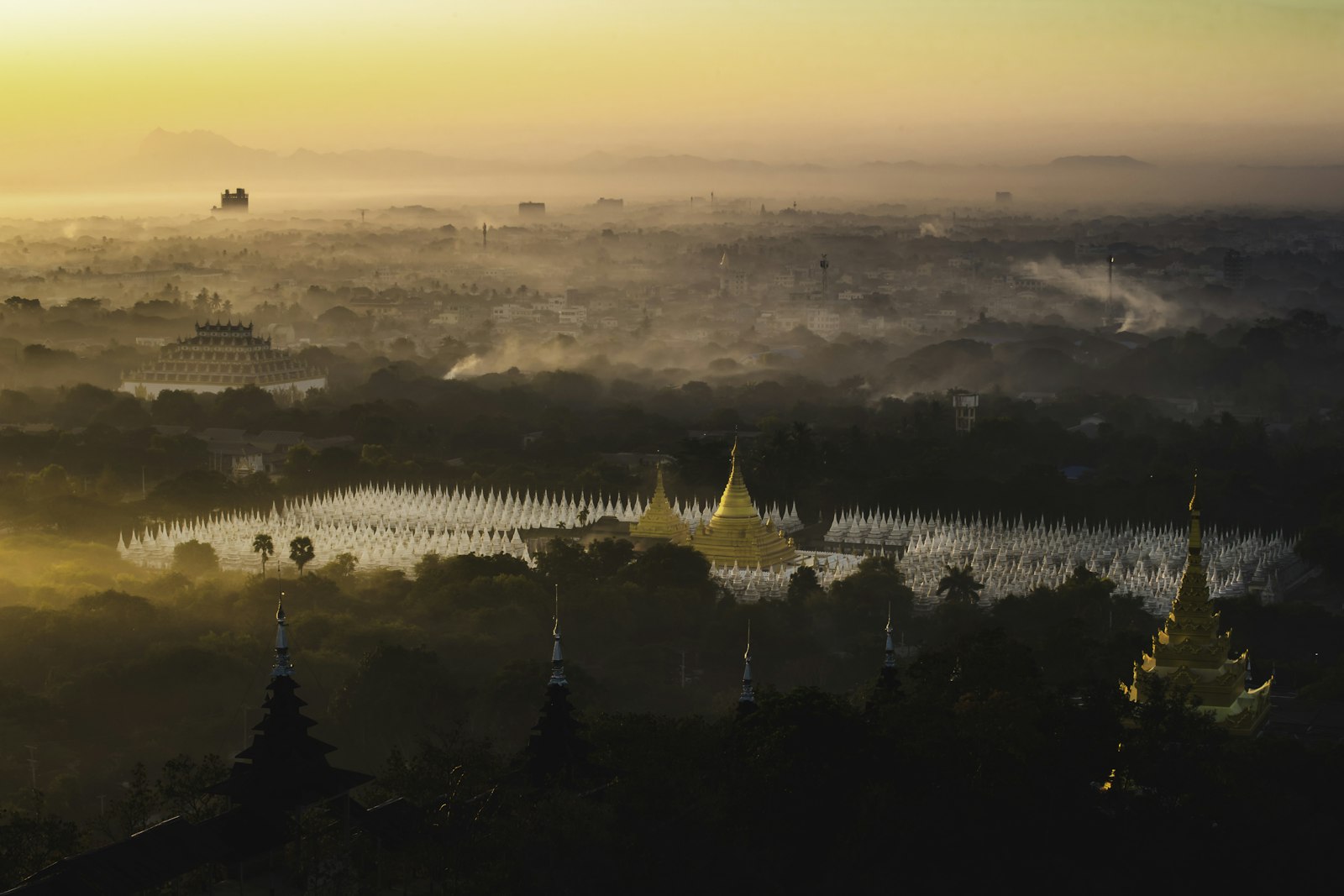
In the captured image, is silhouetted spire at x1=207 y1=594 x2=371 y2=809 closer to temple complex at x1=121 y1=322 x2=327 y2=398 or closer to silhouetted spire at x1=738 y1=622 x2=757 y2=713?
silhouetted spire at x1=738 y1=622 x2=757 y2=713

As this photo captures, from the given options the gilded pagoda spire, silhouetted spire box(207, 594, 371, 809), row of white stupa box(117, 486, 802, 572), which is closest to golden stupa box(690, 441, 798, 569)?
the gilded pagoda spire

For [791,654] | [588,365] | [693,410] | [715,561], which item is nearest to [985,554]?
[715,561]

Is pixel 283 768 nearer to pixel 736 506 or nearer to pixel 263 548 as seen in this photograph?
pixel 263 548

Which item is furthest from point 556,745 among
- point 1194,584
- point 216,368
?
point 216,368

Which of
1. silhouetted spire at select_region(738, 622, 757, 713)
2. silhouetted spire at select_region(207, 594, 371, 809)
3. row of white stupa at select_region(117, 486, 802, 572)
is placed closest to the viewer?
silhouetted spire at select_region(207, 594, 371, 809)

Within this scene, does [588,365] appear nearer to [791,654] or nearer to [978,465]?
[978,465]

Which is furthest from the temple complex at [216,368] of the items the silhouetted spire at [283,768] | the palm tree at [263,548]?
the silhouetted spire at [283,768]

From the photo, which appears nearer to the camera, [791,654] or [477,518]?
[791,654]
